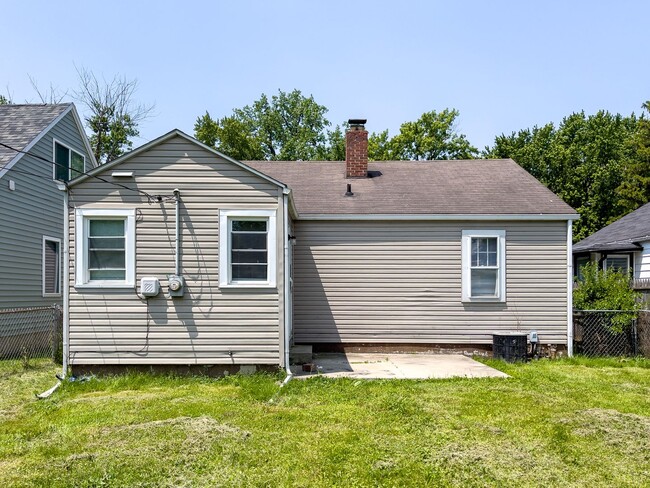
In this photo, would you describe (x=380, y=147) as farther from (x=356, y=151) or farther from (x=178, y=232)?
(x=178, y=232)

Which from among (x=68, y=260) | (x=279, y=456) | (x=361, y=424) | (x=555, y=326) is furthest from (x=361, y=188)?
(x=279, y=456)

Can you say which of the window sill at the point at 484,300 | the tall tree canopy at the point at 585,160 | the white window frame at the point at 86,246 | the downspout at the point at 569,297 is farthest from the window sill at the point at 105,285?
the tall tree canopy at the point at 585,160

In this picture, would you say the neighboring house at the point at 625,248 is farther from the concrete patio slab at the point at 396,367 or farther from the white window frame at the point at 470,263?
the concrete patio slab at the point at 396,367

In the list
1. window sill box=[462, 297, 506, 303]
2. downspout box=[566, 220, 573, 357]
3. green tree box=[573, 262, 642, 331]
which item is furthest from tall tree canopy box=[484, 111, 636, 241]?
window sill box=[462, 297, 506, 303]

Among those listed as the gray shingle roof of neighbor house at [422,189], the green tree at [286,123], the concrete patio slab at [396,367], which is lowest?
the concrete patio slab at [396,367]

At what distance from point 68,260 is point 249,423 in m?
4.55

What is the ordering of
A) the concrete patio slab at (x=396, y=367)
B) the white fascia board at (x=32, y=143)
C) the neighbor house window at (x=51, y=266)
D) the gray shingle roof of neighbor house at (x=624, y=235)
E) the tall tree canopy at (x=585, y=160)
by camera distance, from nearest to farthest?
1. the concrete patio slab at (x=396, y=367)
2. the white fascia board at (x=32, y=143)
3. the neighbor house window at (x=51, y=266)
4. the gray shingle roof of neighbor house at (x=624, y=235)
5. the tall tree canopy at (x=585, y=160)

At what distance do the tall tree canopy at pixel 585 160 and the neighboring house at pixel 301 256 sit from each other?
60.4ft

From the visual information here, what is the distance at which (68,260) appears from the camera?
28.1 ft

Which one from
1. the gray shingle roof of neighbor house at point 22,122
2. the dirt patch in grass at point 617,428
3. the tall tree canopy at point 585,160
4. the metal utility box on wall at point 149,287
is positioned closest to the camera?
the dirt patch in grass at point 617,428

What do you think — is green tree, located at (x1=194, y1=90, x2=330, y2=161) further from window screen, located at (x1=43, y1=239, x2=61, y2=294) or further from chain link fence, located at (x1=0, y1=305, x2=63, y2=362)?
chain link fence, located at (x1=0, y1=305, x2=63, y2=362)

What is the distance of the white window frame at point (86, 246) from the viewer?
862 cm

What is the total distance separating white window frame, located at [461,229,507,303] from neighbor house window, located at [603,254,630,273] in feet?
26.8

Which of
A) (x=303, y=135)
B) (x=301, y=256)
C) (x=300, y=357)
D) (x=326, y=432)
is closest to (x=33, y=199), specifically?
(x=301, y=256)
